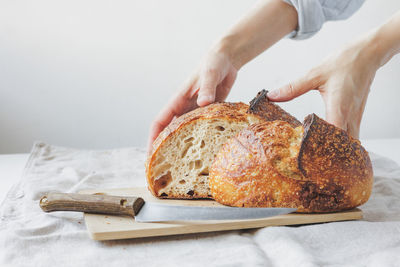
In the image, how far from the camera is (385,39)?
1.75 meters

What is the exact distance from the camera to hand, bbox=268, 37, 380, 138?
1683 millimetres

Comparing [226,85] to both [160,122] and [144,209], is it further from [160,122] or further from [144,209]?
[144,209]

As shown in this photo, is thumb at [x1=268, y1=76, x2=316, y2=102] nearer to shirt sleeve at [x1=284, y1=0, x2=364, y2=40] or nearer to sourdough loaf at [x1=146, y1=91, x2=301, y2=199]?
sourdough loaf at [x1=146, y1=91, x2=301, y2=199]

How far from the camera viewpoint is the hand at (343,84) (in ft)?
5.52

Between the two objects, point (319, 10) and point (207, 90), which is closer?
point (207, 90)

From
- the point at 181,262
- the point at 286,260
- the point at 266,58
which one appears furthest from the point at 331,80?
the point at 266,58

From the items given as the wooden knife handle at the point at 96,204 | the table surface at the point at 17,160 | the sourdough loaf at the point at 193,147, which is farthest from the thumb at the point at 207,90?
the table surface at the point at 17,160

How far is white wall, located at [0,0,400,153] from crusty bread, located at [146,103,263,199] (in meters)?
1.89

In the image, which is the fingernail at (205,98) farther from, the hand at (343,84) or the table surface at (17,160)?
the table surface at (17,160)

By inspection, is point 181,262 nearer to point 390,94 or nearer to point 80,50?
point 80,50

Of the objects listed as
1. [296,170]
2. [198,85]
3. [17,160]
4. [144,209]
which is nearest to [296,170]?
[296,170]

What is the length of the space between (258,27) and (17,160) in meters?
1.47

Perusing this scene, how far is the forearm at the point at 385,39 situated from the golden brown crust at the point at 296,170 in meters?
0.58

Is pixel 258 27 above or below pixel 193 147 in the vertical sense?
above
